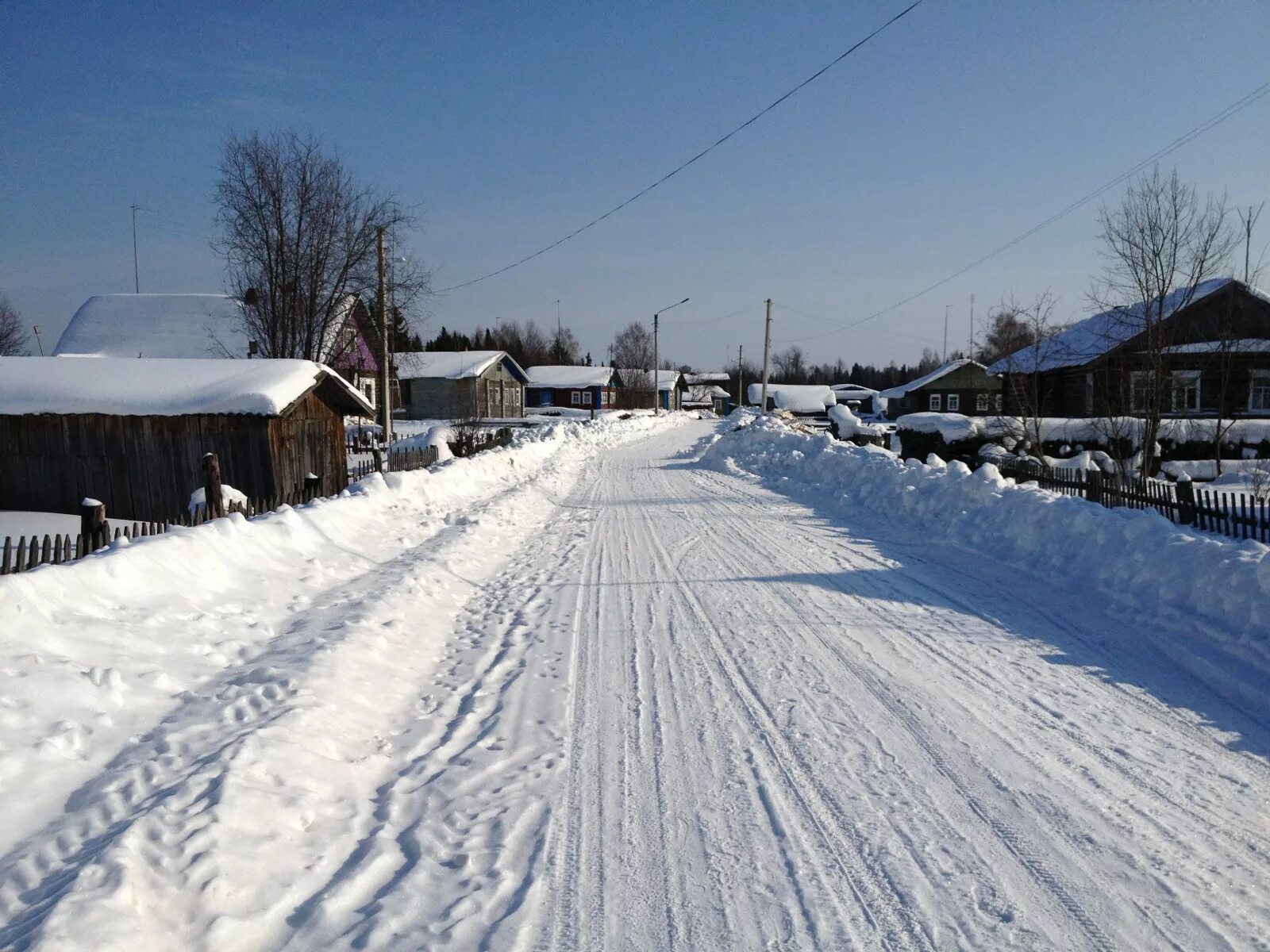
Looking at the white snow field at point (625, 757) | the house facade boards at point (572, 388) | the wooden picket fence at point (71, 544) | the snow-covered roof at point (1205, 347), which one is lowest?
the white snow field at point (625, 757)

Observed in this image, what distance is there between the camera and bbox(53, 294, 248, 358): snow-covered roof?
124 feet

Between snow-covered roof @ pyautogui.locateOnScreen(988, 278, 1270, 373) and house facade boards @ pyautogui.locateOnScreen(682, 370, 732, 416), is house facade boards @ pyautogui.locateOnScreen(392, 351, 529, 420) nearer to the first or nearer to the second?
snow-covered roof @ pyautogui.locateOnScreen(988, 278, 1270, 373)

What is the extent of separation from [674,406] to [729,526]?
99274 mm

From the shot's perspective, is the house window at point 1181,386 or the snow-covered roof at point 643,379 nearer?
the house window at point 1181,386

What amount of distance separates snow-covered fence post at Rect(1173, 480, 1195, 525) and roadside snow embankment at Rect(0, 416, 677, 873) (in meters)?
9.40

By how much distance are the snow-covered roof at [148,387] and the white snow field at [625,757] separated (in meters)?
8.28

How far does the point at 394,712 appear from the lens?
5.74 metres

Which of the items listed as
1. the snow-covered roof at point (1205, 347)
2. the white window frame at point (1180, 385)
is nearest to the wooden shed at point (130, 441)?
the white window frame at point (1180, 385)

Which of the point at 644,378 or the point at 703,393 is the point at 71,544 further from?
the point at 703,393

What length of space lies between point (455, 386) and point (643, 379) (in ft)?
160

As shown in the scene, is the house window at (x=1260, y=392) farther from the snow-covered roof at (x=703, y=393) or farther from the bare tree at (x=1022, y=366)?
the snow-covered roof at (x=703, y=393)

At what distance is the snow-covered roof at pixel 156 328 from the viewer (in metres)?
37.8

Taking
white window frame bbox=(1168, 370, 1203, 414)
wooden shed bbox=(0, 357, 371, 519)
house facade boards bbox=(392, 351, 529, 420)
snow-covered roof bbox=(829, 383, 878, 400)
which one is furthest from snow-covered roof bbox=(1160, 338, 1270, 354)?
snow-covered roof bbox=(829, 383, 878, 400)

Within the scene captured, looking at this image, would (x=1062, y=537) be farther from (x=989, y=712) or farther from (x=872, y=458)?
(x=872, y=458)
